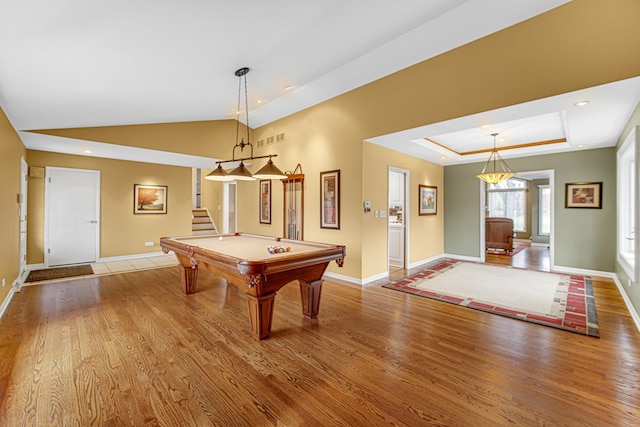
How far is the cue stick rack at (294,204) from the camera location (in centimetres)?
556

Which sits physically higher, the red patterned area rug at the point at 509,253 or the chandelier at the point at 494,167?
the chandelier at the point at 494,167

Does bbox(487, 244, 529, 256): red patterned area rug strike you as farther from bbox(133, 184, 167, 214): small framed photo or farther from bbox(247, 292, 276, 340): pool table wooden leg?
bbox(133, 184, 167, 214): small framed photo

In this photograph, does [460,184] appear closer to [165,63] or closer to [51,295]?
[165,63]

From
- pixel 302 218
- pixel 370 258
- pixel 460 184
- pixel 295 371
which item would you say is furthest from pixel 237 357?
pixel 460 184

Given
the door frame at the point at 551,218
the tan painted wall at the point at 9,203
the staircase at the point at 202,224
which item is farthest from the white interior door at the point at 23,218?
the door frame at the point at 551,218

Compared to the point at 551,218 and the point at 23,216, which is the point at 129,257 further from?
the point at 551,218

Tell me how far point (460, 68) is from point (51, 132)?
19.5 ft

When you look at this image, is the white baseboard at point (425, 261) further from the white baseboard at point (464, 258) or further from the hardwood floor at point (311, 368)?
the hardwood floor at point (311, 368)

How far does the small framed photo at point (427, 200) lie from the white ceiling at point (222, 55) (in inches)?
66.2

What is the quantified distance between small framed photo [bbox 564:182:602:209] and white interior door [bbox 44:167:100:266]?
997 centimetres

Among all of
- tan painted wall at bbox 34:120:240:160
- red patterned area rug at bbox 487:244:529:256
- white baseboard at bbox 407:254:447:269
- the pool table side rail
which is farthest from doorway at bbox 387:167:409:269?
tan painted wall at bbox 34:120:240:160

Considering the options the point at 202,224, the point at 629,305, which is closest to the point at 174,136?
the point at 202,224

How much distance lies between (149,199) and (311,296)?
586cm

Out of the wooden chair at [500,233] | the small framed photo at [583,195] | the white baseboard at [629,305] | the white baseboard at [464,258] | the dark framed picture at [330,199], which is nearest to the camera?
the white baseboard at [629,305]
